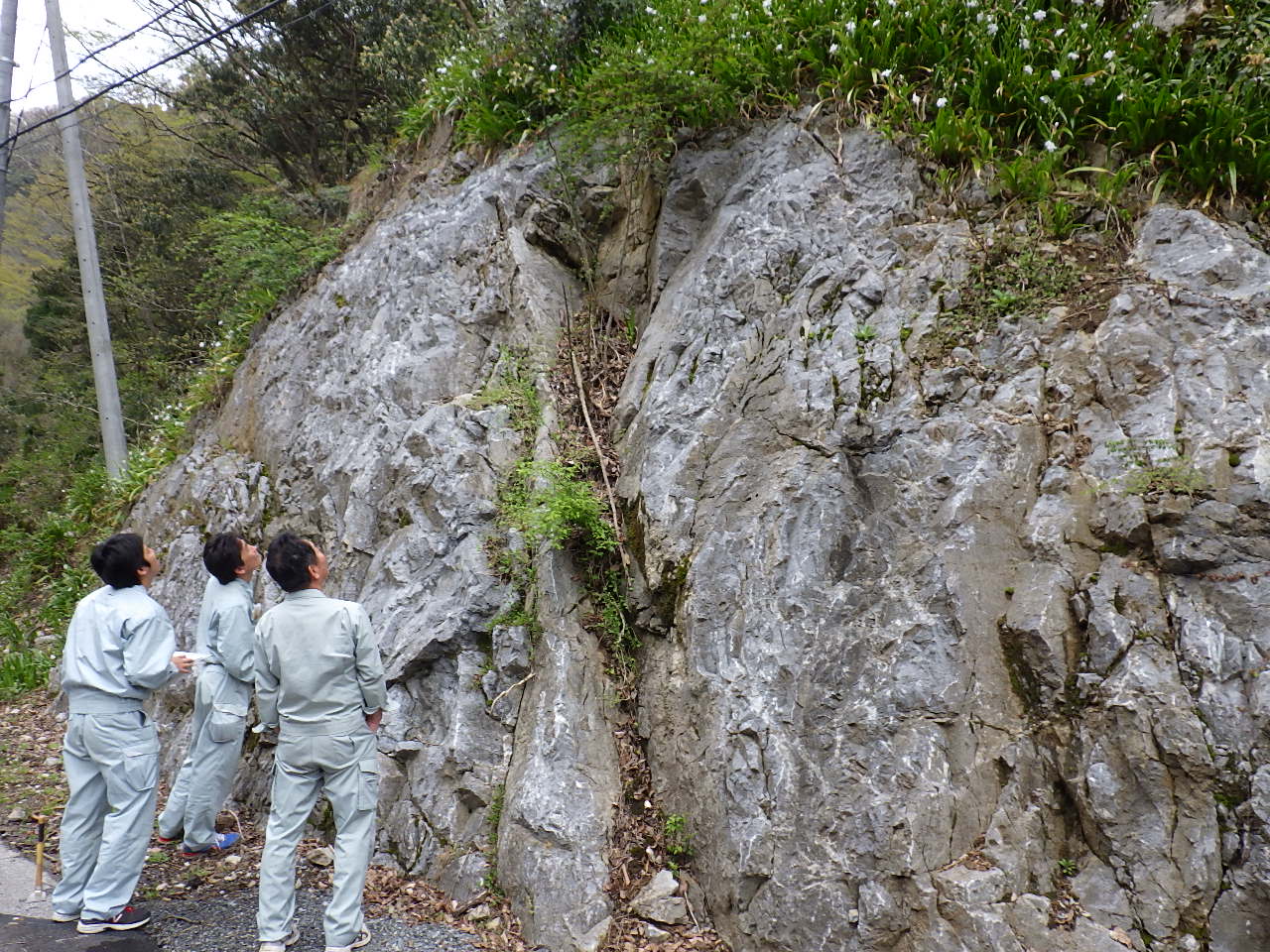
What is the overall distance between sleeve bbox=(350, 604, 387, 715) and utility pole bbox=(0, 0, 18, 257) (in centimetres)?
713

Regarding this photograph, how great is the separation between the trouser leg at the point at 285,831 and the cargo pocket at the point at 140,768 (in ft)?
3.18

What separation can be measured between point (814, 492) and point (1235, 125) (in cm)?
334

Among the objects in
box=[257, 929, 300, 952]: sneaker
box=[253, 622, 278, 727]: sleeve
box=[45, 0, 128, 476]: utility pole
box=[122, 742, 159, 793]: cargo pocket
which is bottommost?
box=[257, 929, 300, 952]: sneaker

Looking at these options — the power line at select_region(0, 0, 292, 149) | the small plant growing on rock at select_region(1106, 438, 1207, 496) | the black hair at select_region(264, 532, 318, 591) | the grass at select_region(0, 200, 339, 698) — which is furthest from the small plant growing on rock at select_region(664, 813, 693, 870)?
the grass at select_region(0, 200, 339, 698)

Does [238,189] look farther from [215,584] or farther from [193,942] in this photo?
[193,942]

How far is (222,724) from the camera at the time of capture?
196 inches

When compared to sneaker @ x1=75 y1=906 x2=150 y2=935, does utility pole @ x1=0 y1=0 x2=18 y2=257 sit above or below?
above

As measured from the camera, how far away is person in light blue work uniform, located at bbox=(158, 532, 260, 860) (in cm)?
498

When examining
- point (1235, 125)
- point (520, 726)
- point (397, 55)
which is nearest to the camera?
point (1235, 125)

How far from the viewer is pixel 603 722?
486 centimetres

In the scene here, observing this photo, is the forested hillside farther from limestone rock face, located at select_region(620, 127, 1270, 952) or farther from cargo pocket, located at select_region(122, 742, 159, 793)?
cargo pocket, located at select_region(122, 742, 159, 793)

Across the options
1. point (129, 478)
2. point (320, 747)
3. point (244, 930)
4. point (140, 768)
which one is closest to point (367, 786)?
point (320, 747)

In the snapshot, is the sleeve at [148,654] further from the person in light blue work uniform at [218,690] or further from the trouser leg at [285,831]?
the trouser leg at [285,831]

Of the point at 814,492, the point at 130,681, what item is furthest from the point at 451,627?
the point at 814,492
